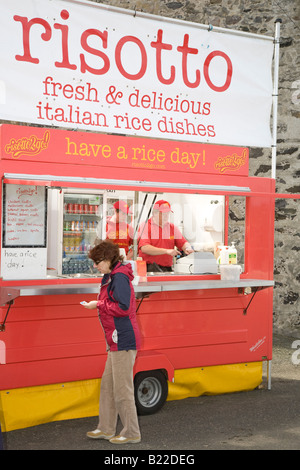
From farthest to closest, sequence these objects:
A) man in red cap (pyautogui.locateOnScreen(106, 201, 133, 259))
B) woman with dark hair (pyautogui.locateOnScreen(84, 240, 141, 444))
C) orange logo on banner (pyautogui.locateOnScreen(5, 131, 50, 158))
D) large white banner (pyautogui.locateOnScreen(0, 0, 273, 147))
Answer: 1. man in red cap (pyautogui.locateOnScreen(106, 201, 133, 259))
2. large white banner (pyautogui.locateOnScreen(0, 0, 273, 147))
3. orange logo on banner (pyautogui.locateOnScreen(5, 131, 50, 158))
4. woman with dark hair (pyautogui.locateOnScreen(84, 240, 141, 444))

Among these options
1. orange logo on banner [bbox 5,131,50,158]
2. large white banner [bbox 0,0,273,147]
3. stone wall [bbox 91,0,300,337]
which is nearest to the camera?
orange logo on banner [bbox 5,131,50,158]

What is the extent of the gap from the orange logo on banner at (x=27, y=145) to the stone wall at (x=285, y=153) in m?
5.00

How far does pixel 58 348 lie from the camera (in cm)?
604

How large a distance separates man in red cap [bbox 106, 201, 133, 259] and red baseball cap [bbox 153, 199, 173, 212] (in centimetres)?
31

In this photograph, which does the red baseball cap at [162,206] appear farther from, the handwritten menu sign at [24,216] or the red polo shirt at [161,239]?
the handwritten menu sign at [24,216]

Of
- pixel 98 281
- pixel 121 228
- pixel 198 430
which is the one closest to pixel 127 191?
pixel 121 228

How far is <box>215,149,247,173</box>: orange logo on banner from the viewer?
279 inches

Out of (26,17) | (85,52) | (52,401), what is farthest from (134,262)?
(26,17)

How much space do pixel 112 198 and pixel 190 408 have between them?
213cm

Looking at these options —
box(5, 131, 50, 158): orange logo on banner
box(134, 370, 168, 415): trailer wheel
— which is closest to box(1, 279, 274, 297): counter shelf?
box(134, 370, 168, 415): trailer wheel

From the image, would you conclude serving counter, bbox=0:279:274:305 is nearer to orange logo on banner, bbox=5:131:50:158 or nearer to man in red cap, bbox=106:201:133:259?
man in red cap, bbox=106:201:133:259

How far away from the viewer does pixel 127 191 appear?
268 inches

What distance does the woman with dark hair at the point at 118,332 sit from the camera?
17.3ft

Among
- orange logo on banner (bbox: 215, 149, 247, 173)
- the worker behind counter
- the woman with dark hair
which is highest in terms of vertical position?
orange logo on banner (bbox: 215, 149, 247, 173)
